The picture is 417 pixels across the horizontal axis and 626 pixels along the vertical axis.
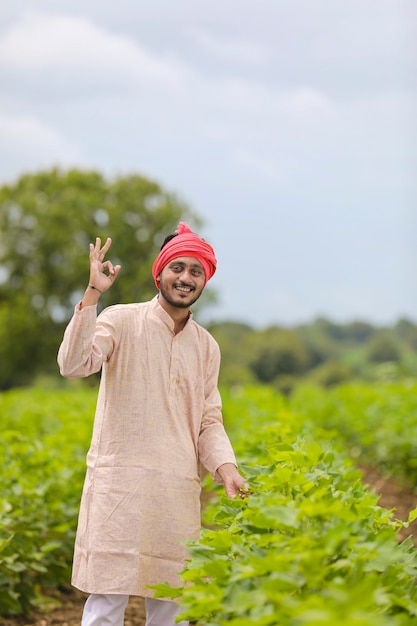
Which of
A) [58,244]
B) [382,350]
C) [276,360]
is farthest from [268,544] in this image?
[382,350]

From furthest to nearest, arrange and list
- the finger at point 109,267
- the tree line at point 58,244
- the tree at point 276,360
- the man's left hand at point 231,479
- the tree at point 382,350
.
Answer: the tree at point 382,350
the tree at point 276,360
the tree line at point 58,244
the man's left hand at point 231,479
the finger at point 109,267

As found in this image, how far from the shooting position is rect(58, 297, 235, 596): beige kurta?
3408mm

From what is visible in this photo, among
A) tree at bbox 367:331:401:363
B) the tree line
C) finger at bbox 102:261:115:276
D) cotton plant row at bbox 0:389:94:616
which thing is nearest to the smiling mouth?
finger at bbox 102:261:115:276

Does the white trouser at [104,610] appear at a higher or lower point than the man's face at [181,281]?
lower

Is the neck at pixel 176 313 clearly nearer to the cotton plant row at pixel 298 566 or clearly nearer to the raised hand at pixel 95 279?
the raised hand at pixel 95 279

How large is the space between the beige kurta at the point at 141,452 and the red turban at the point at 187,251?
19 cm

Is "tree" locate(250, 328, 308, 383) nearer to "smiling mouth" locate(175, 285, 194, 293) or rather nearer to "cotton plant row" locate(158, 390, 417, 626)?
"smiling mouth" locate(175, 285, 194, 293)

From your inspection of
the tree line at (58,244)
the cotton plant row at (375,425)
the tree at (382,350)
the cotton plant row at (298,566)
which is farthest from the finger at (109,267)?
the tree at (382,350)

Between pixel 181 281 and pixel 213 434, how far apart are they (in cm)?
65

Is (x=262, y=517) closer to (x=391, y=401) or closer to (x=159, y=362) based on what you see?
(x=159, y=362)

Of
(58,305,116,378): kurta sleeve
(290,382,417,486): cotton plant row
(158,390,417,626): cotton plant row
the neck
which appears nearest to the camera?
(158,390,417,626): cotton plant row

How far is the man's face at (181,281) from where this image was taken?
→ 3.57 metres

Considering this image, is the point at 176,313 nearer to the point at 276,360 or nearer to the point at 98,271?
the point at 98,271

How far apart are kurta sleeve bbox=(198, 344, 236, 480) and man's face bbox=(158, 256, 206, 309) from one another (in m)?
0.37
